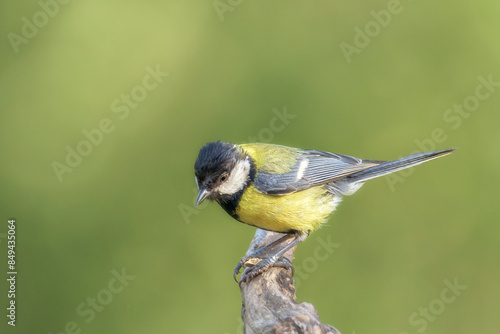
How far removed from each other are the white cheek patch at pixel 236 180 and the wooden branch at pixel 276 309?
395 millimetres

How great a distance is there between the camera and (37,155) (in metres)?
3.97

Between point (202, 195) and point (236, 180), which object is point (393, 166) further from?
point (202, 195)

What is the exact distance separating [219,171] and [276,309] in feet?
2.31

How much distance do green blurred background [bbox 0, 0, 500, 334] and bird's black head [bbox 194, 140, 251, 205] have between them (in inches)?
45.2

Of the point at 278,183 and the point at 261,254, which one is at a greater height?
the point at 278,183

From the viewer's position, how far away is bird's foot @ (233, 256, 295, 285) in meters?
2.69

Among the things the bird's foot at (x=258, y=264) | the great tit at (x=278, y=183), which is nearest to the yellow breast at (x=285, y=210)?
the great tit at (x=278, y=183)

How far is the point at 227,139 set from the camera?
12.9 feet

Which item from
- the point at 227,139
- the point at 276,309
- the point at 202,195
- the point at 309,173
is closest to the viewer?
the point at 276,309

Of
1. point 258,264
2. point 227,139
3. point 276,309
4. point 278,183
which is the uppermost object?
point 227,139

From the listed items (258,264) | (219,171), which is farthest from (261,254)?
(219,171)

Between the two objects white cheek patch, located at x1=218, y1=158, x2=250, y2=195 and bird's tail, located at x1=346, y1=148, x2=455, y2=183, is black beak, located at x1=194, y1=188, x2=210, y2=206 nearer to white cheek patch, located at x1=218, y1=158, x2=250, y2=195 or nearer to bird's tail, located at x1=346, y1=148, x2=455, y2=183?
white cheek patch, located at x1=218, y1=158, x2=250, y2=195

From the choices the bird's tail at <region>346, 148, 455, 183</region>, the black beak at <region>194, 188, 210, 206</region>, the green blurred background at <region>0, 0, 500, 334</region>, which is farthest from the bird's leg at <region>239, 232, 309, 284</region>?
the green blurred background at <region>0, 0, 500, 334</region>

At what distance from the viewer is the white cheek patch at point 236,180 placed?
2.71 metres
